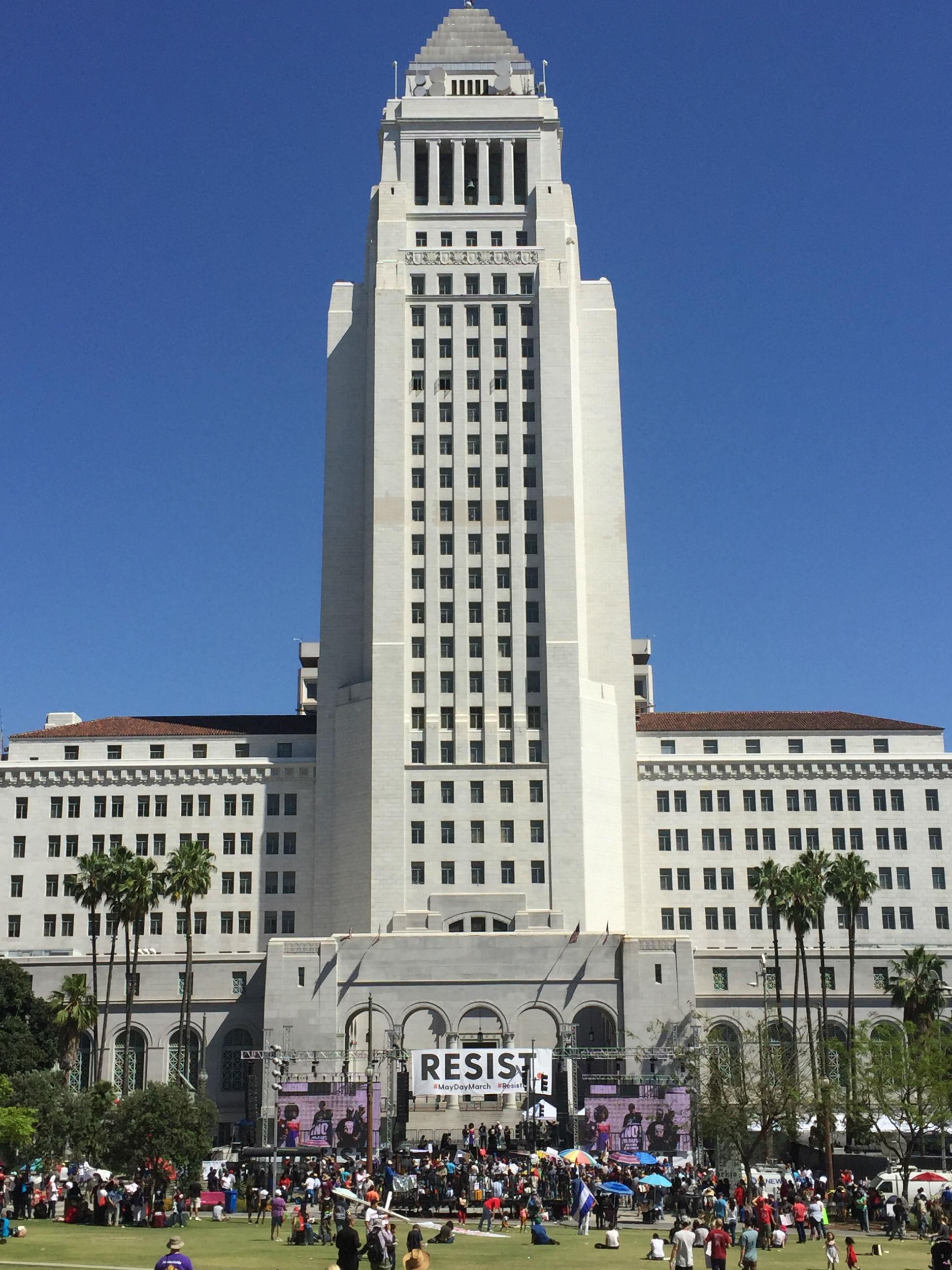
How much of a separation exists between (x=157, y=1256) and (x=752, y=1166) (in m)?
37.0

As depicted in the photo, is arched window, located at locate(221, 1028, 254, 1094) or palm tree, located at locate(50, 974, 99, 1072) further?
arched window, located at locate(221, 1028, 254, 1094)

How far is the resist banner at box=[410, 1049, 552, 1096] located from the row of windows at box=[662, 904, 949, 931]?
3260cm

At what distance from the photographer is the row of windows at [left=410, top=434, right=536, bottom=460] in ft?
355

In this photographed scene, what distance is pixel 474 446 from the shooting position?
108 metres

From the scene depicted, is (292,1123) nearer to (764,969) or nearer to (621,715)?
(764,969)

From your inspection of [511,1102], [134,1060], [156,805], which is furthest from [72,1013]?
[511,1102]

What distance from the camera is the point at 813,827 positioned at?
353ft

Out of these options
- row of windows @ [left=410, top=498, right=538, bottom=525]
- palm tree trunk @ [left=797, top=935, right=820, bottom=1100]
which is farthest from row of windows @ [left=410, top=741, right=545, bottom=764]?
palm tree trunk @ [left=797, top=935, right=820, bottom=1100]

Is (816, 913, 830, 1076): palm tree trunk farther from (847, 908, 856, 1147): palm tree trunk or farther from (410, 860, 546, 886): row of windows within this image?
(410, 860, 546, 886): row of windows

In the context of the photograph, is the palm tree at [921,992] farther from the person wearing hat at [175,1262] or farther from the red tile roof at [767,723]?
the person wearing hat at [175,1262]

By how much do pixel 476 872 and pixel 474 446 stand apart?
3023 centimetres

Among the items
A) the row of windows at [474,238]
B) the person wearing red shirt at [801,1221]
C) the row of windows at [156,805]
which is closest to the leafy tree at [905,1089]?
the person wearing red shirt at [801,1221]

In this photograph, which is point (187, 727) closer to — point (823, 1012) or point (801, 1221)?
point (823, 1012)

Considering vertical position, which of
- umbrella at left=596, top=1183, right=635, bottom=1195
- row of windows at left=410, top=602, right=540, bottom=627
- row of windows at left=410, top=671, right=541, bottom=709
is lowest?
umbrella at left=596, top=1183, right=635, bottom=1195
